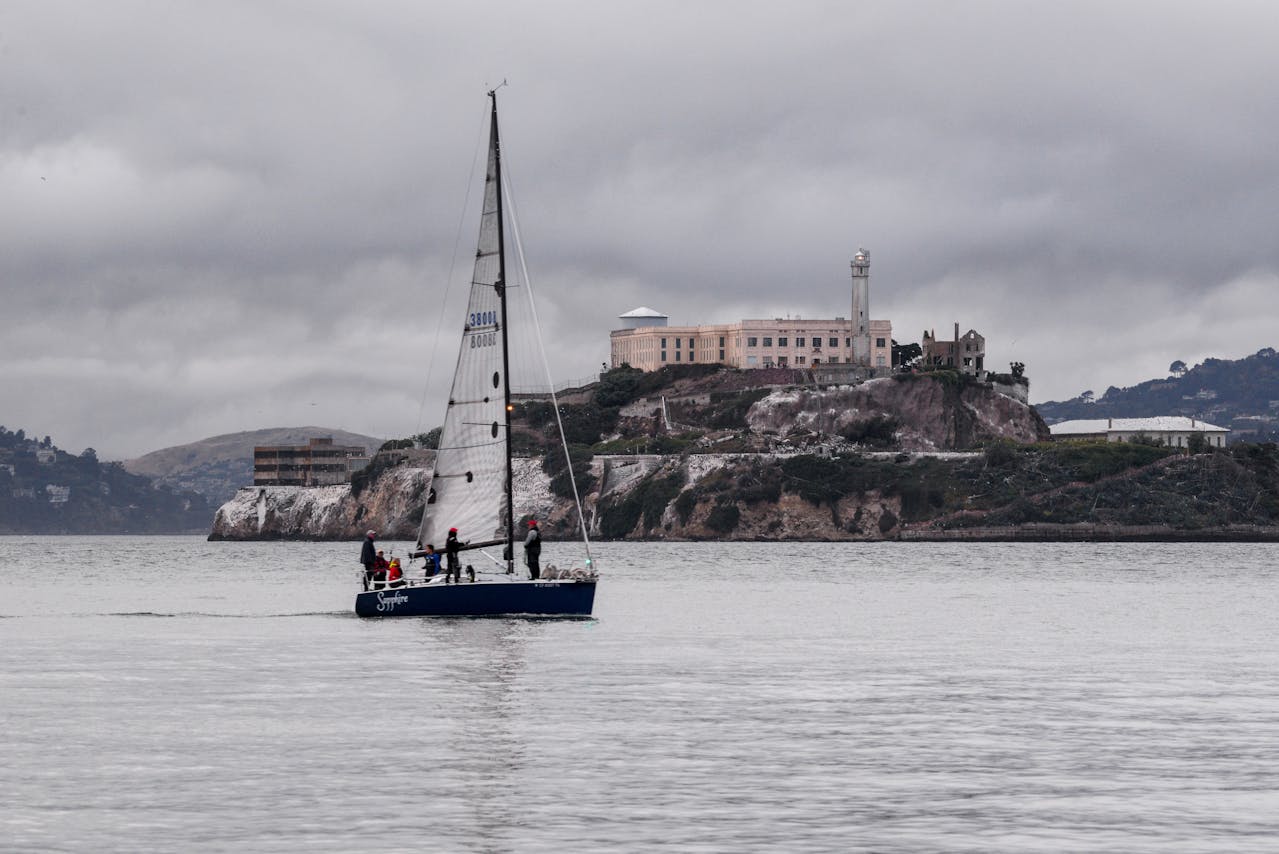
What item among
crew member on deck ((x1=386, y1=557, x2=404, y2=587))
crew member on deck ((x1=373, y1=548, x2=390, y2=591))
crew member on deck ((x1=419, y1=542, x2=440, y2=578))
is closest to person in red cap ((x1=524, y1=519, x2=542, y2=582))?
crew member on deck ((x1=419, y1=542, x2=440, y2=578))

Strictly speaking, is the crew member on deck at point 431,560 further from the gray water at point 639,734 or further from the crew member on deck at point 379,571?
the crew member on deck at point 379,571

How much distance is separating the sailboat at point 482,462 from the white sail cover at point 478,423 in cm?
3

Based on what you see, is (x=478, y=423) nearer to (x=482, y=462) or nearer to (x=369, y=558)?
(x=482, y=462)

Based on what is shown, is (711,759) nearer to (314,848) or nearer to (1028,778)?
(1028,778)

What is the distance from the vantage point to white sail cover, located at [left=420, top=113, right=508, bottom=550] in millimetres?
60156

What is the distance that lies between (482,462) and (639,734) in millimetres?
27460

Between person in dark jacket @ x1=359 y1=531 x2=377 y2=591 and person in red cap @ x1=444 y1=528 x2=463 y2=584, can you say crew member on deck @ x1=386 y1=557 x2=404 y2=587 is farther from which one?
person in red cap @ x1=444 y1=528 x2=463 y2=584

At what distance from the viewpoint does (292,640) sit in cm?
5841

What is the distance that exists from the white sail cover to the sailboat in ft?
0.10

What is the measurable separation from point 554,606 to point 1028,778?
32.1m

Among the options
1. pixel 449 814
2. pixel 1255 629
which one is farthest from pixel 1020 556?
pixel 449 814

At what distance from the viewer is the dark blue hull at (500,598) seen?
58406mm

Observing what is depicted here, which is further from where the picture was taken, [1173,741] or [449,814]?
[1173,741]

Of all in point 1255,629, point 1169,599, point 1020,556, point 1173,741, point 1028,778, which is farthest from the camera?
point 1020,556
